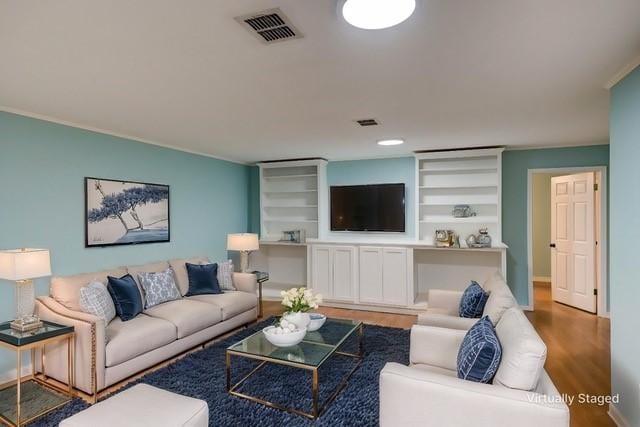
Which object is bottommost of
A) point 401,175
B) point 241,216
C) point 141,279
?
point 141,279

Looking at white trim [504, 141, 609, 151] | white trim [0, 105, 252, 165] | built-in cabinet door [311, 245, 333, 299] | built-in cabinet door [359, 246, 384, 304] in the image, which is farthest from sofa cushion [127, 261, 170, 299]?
white trim [504, 141, 609, 151]

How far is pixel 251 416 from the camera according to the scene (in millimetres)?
2484

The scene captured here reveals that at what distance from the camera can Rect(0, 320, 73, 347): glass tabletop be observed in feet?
8.30

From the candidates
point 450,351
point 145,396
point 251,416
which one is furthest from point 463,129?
point 145,396

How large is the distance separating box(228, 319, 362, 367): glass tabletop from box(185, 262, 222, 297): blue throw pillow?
1371 millimetres

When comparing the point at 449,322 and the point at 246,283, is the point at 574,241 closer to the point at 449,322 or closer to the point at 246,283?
the point at 449,322

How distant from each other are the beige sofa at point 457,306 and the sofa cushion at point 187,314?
217 centimetres

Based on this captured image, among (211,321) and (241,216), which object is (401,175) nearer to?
(241,216)

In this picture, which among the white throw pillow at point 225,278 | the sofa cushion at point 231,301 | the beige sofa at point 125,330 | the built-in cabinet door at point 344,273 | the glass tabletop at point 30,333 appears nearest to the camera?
the glass tabletop at point 30,333

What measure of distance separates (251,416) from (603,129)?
4.49 meters

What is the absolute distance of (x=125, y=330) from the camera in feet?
10.0

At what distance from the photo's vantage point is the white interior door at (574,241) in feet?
16.5

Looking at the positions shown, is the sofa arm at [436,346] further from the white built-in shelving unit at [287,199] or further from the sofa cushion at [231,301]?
the white built-in shelving unit at [287,199]

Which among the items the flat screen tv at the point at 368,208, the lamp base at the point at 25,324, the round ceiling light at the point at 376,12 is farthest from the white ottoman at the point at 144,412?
the flat screen tv at the point at 368,208
